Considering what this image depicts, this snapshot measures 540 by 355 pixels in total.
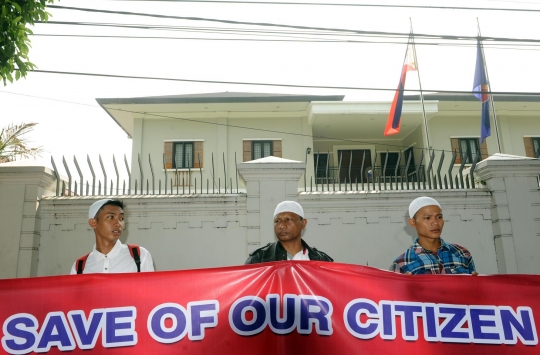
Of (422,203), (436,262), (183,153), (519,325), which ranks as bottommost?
(519,325)

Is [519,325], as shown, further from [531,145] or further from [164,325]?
[531,145]

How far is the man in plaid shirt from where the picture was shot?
4.00 m

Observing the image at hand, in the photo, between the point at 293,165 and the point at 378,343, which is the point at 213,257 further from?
the point at 378,343

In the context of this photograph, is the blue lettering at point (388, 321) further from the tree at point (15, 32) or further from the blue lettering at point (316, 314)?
the tree at point (15, 32)

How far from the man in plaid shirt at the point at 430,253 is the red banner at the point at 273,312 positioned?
54 centimetres

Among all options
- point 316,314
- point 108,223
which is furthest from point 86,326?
point 316,314

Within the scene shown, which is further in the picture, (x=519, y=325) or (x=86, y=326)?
(x=519, y=325)

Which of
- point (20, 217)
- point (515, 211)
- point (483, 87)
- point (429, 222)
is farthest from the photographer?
point (483, 87)

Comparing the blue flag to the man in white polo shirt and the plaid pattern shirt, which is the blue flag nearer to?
the plaid pattern shirt

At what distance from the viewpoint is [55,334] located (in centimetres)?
317

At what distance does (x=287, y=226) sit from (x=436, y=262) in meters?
1.30

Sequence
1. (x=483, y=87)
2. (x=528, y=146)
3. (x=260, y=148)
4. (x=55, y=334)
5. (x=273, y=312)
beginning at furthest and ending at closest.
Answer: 1. (x=528, y=146)
2. (x=260, y=148)
3. (x=483, y=87)
4. (x=273, y=312)
5. (x=55, y=334)

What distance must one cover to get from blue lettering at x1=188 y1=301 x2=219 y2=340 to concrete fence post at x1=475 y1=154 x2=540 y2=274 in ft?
18.7

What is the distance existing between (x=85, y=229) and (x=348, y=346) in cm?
548
